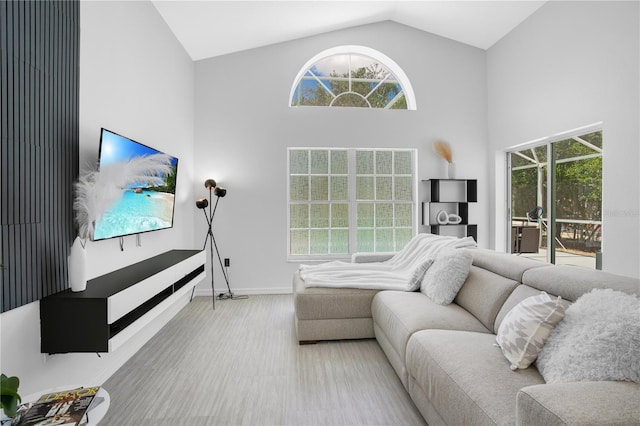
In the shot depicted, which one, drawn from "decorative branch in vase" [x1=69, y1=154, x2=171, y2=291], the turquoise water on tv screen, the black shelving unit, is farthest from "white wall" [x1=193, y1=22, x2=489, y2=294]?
"decorative branch in vase" [x1=69, y1=154, x2=171, y2=291]

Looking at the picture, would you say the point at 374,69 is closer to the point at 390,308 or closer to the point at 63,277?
the point at 390,308

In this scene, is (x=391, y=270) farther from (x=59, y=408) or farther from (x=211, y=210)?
(x=59, y=408)

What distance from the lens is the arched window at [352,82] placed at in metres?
5.00

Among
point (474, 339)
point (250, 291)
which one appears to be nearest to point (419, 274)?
point (474, 339)

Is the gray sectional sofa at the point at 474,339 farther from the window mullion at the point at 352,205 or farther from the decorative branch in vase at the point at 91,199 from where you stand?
the window mullion at the point at 352,205

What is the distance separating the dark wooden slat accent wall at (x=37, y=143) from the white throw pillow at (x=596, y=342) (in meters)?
2.43

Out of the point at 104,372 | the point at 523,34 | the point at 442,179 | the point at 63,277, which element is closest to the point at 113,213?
the point at 63,277

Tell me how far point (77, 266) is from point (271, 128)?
10.7 feet

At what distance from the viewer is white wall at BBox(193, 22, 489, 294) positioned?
473 cm

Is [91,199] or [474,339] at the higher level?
[91,199]

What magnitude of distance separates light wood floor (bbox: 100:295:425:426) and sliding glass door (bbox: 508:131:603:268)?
8.01ft

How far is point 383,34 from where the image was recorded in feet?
16.3

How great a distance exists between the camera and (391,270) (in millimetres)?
3641

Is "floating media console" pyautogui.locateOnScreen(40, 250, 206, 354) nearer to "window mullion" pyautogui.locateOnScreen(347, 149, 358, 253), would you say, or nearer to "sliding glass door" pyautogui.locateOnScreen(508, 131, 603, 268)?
"window mullion" pyautogui.locateOnScreen(347, 149, 358, 253)
